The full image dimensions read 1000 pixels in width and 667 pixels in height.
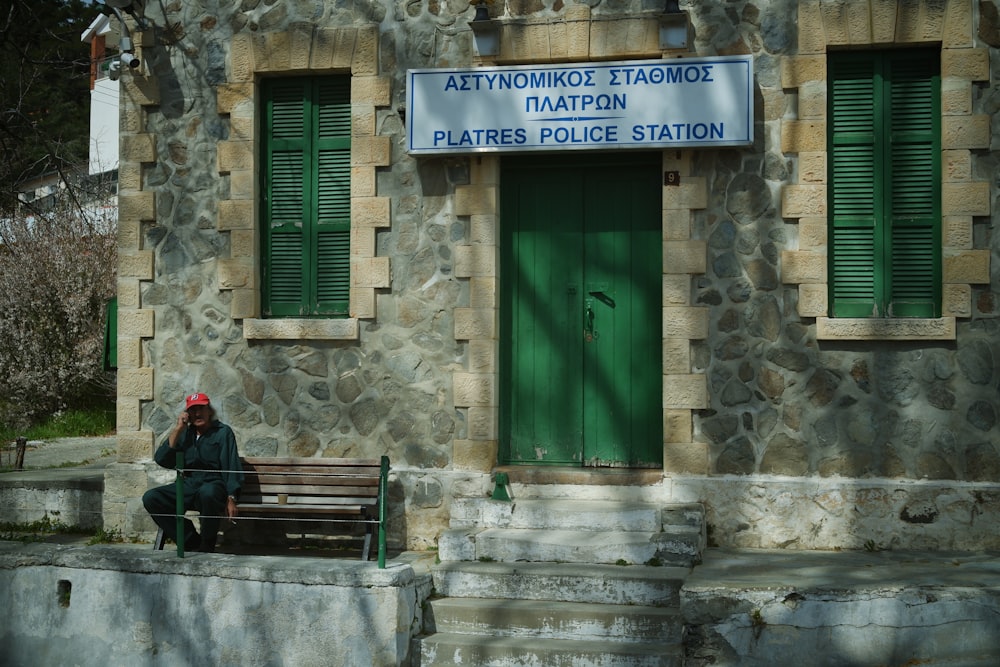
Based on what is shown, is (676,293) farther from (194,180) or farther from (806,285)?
(194,180)

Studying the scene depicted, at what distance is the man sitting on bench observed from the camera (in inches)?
315

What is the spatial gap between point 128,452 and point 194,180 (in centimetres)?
218

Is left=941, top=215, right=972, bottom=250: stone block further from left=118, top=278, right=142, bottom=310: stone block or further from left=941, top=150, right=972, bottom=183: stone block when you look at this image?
left=118, top=278, right=142, bottom=310: stone block

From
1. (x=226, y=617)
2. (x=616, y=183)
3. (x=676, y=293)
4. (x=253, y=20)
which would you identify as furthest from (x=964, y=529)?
(x=253, y=20)

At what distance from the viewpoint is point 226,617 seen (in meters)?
7.12

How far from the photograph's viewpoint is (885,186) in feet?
26.3

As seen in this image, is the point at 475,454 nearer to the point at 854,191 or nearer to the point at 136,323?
the point at 136,323

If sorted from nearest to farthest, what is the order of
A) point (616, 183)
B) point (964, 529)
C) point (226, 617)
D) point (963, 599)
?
1. point (963, 599)
2. point (226, 617)
3. point (964, 529)
4. point (616, 183)

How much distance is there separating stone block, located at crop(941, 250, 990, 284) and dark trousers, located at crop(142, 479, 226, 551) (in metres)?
5.22

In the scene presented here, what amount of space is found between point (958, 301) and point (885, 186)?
94cm

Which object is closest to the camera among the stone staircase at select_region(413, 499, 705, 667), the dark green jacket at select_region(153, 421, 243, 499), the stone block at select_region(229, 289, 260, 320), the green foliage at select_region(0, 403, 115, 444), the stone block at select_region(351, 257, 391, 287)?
the stone staircase at select_region(413, 499, 705, 667)

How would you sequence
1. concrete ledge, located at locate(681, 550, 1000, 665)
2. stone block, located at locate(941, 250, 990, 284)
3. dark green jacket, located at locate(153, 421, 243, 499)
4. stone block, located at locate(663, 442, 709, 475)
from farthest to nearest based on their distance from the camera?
1. dark green jacket, located at locate(153, 421, 243, 499)
2. stone block, located at locate(663, 442, 709, 475)
3. stone block, located at locate(941, 250, 990, 284)
4. concrete ledge, located at locate(681, 550, 1000, 665)

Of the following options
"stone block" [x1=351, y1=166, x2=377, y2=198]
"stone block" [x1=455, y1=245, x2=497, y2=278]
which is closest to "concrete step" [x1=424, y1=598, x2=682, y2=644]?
"stone block" [x1=455, y1=245, x2=497, y2=278]

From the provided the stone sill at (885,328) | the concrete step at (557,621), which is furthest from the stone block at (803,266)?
the concrete step at (557,621)
